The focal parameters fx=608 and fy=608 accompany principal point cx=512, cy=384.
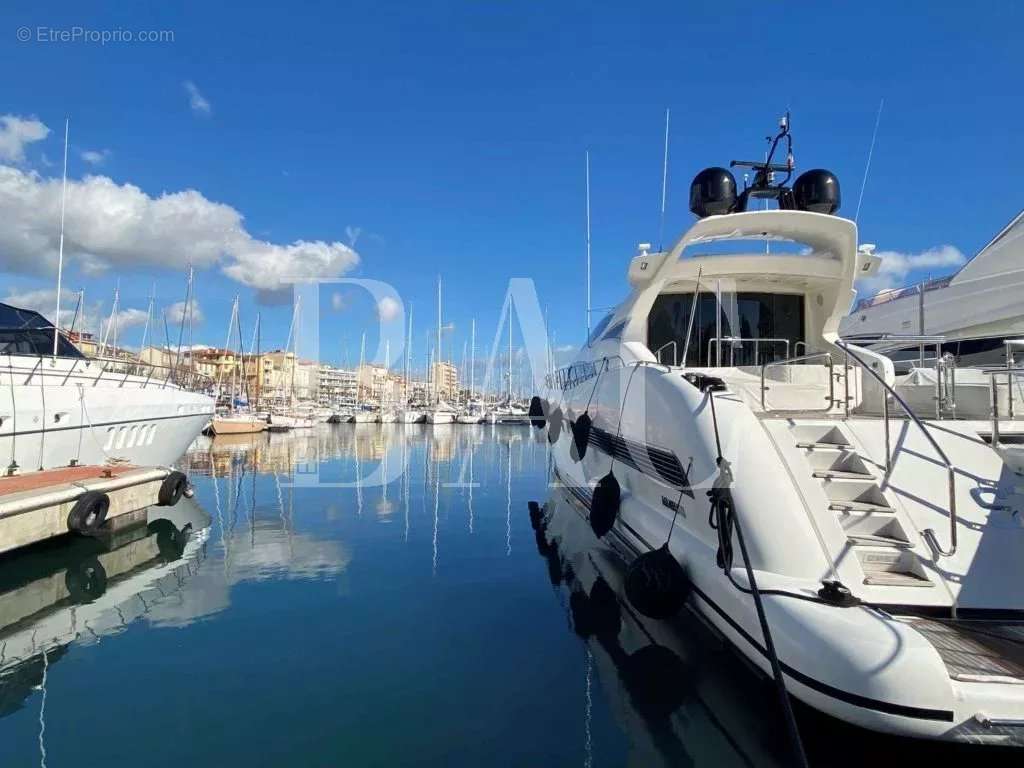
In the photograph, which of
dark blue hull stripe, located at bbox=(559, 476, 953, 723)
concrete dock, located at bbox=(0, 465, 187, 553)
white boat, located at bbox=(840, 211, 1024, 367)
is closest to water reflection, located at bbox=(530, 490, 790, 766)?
dark blue hull stripe, located at bbox=(559, 476, 953, 723)

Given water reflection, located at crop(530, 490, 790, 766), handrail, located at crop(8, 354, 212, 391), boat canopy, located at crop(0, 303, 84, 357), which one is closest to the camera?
water reflection, located at crop(530, 490, 790, 766)

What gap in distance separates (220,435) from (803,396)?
37.9 metres

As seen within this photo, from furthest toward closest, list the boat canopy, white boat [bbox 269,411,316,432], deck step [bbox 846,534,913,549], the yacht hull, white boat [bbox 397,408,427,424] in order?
white boat [bbox 397,408,427,424] < white boat [bbox 269,411,316,432] < the boat canopy < the yacht hull < deck step [bbox 846,534,913,549]

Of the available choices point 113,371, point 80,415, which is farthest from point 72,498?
point 113,371

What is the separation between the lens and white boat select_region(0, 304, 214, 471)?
10.4m

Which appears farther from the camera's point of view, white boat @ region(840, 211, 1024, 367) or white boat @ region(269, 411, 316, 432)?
white boat @ region(269, 411, 316, 432)

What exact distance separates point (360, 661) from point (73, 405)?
950cm

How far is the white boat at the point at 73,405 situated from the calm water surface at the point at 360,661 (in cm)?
249

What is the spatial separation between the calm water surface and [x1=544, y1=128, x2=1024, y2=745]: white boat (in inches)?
24.1

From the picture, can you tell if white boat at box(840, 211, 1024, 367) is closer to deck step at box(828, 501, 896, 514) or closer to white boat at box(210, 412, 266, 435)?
deck step at box(828, 501, 896, 514)

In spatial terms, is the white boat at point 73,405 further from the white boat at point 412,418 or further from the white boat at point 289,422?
the white boat at point 412,418

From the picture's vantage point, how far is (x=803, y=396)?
23.2 feet

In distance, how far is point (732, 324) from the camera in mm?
9227

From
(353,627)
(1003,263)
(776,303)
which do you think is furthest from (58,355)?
(1003,263)
